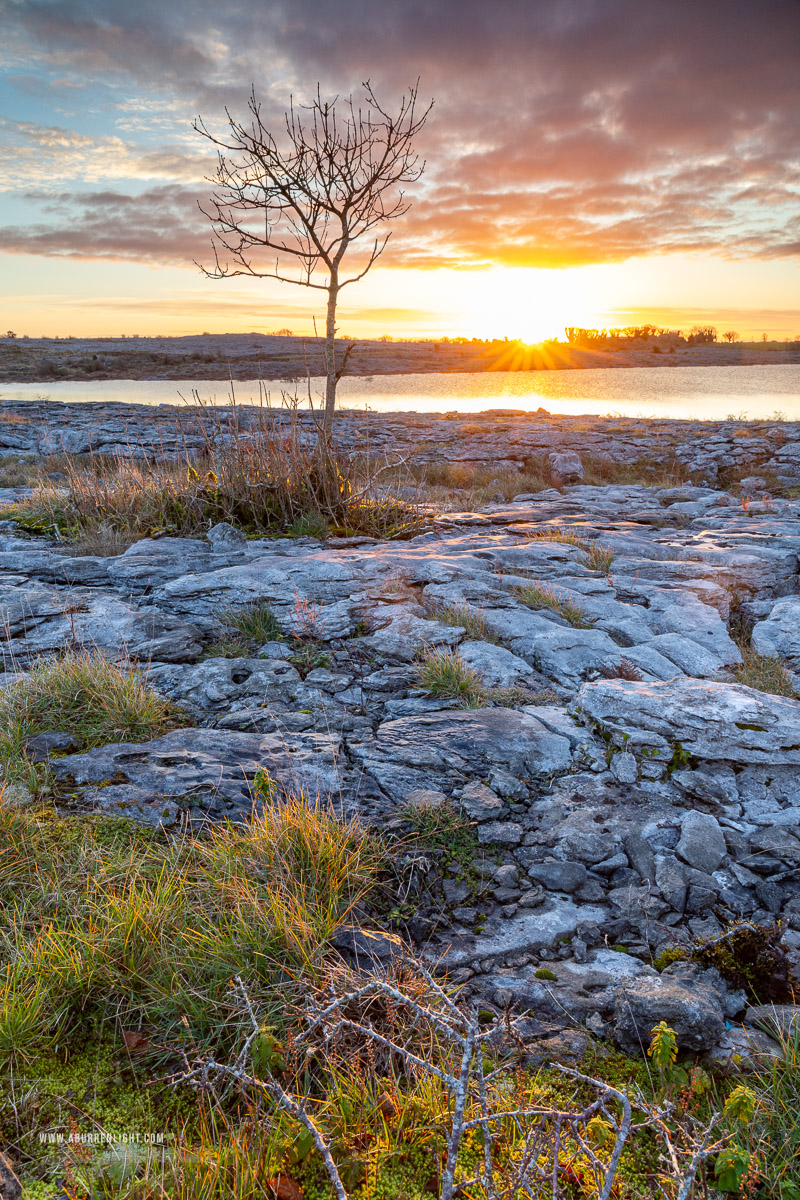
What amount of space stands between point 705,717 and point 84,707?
134 inches

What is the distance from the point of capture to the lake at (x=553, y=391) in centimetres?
2750

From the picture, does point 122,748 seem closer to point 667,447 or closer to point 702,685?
point 702,685

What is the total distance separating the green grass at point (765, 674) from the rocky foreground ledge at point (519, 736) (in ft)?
0.30

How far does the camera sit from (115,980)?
81.7 inches

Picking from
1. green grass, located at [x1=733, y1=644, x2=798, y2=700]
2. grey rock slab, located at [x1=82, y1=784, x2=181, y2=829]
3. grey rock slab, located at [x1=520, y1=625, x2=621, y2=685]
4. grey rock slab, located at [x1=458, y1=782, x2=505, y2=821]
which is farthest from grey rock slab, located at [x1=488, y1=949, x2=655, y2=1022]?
green grass, located at [x1=733, y1=644, x2=798, y2=700]

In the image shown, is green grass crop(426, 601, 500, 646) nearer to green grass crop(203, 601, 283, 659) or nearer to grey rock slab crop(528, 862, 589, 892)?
green grass crop(203, 601, 283, 659)

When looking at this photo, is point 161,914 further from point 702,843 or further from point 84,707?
point 702,843

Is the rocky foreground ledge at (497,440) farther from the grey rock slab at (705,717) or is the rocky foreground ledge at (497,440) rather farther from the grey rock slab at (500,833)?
the grey rock slab at (500,833)

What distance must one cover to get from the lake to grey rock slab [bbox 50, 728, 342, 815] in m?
20.1

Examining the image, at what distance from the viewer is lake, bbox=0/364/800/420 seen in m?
27.5

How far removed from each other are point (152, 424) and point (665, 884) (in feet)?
58.4

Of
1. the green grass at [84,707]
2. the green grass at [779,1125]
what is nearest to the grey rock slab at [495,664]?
the green grass at [84,707]

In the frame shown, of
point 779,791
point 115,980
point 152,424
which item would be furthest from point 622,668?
point 152,424

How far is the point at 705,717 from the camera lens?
344cm
